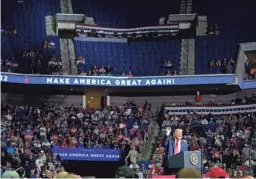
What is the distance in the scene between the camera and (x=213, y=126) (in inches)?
1070

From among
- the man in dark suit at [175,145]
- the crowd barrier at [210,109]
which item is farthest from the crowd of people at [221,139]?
the man in dark suit at [175,145]

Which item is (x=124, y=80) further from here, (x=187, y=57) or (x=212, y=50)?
(x=212, y=50)

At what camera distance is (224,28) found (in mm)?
31578

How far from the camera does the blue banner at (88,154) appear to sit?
83.0 ft

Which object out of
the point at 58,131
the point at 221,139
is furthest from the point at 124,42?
the point at 221,139

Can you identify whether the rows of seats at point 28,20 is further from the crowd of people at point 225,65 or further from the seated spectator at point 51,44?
the crowd of people at point 225,65

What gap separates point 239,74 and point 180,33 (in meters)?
4.46

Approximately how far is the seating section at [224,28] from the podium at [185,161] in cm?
1815

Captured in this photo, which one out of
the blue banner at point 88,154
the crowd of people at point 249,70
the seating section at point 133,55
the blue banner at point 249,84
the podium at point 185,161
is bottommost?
the blue banner at point 88,154

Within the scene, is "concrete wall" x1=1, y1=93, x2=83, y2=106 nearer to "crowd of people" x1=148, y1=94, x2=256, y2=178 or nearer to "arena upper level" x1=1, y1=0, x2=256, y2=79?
"arena upper level" x1=1, y1=0, x2=256, y2=79

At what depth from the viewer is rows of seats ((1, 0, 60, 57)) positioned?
30953 mm

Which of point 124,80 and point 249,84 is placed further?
point 249,84

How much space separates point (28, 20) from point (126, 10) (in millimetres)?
5345

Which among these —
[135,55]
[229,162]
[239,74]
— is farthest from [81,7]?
[229,162]
